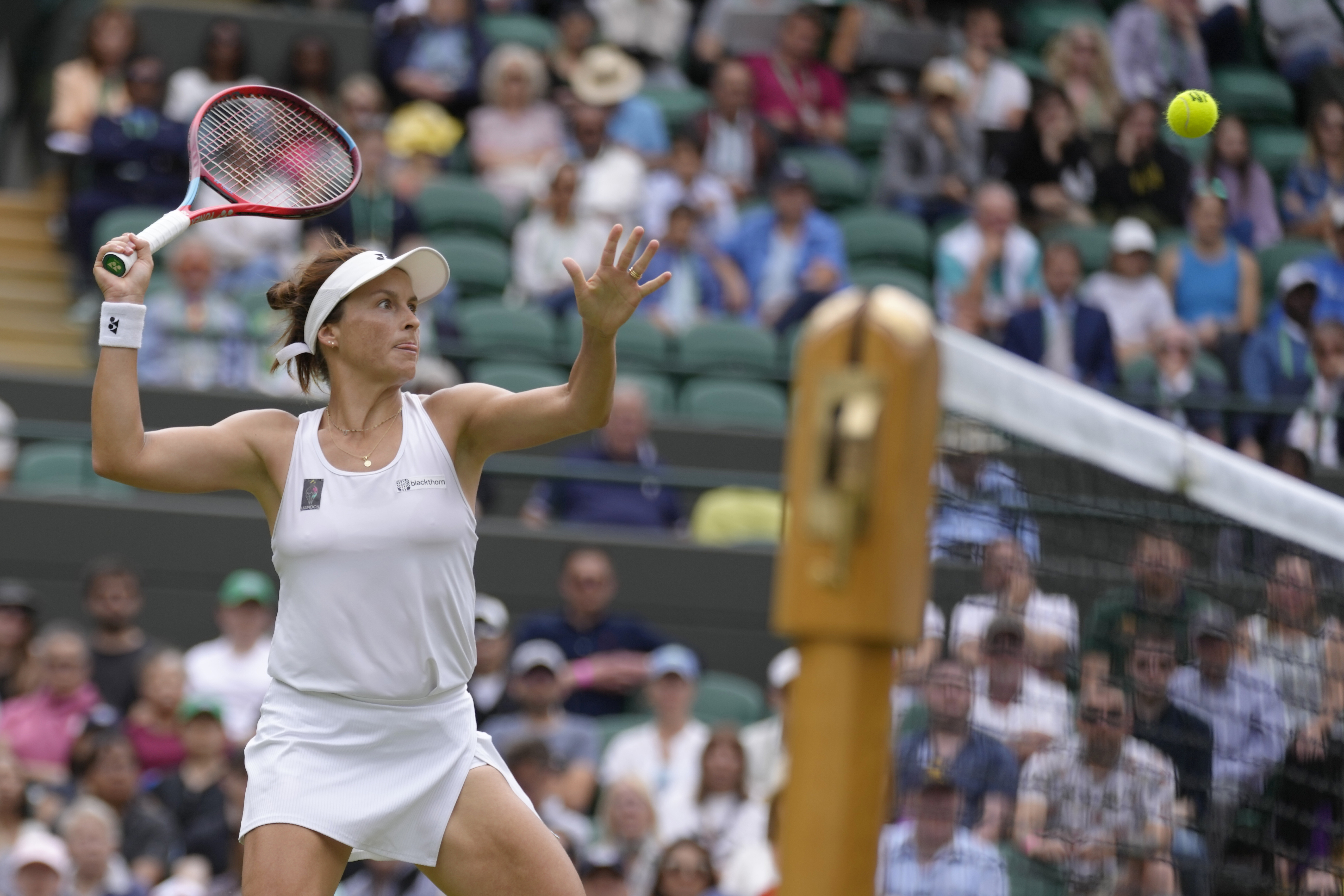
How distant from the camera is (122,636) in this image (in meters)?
8.85

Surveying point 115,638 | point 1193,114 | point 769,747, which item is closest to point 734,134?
point 769,747

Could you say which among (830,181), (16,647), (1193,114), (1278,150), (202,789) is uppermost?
(1278,150)

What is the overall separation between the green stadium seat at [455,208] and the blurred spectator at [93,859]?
530cm

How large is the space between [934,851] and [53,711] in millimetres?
6116

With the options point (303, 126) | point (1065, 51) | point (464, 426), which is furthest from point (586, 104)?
point (464, 426)

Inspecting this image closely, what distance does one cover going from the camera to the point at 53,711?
331 inches

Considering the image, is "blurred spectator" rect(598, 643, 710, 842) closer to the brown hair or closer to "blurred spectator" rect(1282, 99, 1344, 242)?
the brown hair

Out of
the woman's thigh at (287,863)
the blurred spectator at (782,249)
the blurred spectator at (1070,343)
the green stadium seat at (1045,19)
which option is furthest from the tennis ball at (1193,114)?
the green stadium seat at (1045,19)

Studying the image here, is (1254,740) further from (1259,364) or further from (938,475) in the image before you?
(1259,364)

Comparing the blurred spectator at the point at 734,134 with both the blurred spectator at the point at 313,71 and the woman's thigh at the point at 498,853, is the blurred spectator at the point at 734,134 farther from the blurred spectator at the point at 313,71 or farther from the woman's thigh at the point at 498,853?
the woman's thigh at the point at 498,853

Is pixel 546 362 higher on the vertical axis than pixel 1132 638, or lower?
higher

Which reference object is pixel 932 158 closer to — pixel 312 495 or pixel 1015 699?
pixel 312 495

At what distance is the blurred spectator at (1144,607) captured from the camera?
3727 millimetres

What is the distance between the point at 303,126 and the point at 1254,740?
9.55 feet
